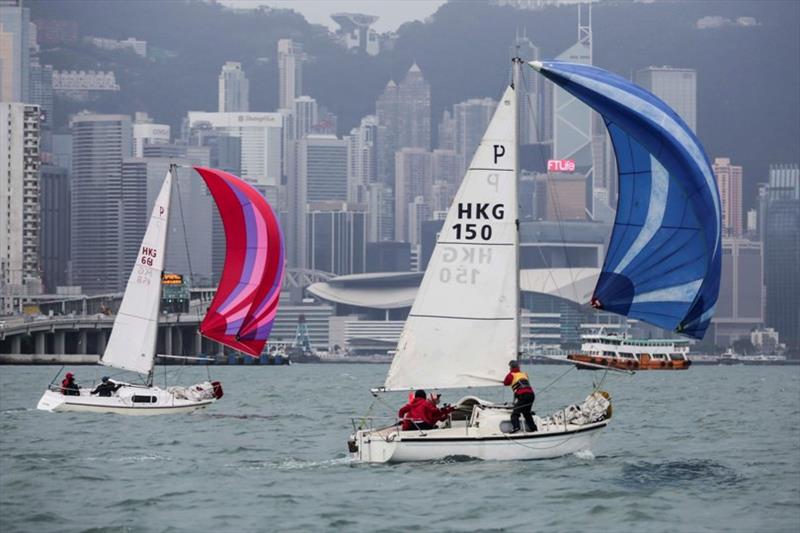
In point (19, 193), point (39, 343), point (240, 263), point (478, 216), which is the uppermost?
point (19, 193)

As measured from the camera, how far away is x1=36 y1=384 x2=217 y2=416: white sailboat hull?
40.7m

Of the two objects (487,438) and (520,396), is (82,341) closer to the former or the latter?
(487,438)

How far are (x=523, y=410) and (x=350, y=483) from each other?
273 cm

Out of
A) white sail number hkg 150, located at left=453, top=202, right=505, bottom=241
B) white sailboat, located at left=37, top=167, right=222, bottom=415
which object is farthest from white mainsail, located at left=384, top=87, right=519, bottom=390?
white sailboat, located at left=37, top=167, right=222, bottom=415

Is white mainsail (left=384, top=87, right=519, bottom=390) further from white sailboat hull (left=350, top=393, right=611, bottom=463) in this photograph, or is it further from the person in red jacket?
white sailboat hull (left=350, top=393, right=611, bottom=463)

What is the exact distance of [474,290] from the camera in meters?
27.4

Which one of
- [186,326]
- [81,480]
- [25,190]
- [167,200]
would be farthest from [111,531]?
[25,190]

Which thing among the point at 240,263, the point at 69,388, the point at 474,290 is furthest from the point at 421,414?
the point at 240,263

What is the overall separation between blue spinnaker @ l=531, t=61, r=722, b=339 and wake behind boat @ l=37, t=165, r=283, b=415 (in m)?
17.5

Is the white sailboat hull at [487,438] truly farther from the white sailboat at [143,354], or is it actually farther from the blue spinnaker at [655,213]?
the white sailboat at [143,354]

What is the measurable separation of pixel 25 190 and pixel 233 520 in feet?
586

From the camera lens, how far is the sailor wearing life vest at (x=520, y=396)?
2639cm

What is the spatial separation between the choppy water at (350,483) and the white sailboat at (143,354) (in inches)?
81.6

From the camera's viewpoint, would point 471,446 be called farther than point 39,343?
No
